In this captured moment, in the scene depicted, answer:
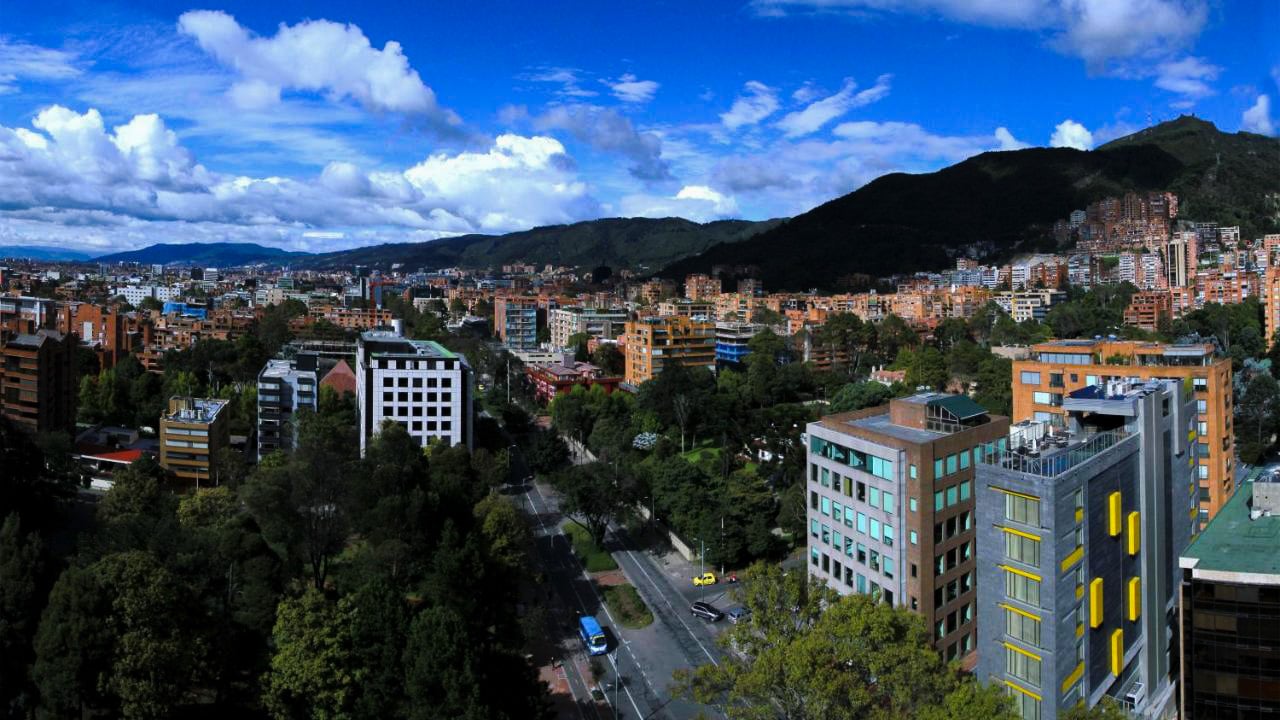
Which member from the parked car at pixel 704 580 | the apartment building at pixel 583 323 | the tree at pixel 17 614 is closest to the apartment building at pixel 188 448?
the tree at pixel 17 614

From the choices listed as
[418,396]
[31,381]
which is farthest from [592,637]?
[31,381]

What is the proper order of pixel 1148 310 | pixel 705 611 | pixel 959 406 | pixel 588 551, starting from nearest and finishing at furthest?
pixel 959 406 < pixel 705 611 < pixel 588 551 < pixel 1148 310

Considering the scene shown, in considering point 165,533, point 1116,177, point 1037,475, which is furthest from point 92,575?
point 1116,177

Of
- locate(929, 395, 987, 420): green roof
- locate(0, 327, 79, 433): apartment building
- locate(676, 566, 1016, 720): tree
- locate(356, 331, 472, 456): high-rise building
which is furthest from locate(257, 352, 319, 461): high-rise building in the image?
locate(676, 566, 1016, 720): tree

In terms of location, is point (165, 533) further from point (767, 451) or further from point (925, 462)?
point (767, 451)

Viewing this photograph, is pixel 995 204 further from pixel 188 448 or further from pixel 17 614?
pixel 17 614

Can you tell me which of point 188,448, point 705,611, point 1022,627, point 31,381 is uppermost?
point 31,381
